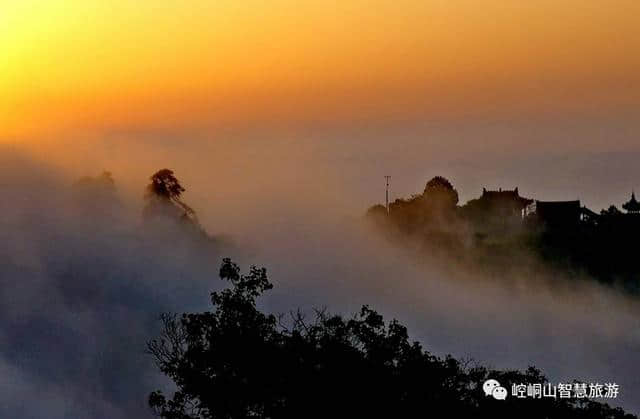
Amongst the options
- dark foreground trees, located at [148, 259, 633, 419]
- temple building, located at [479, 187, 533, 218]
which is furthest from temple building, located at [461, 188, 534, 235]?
dark foreground trees, located at [148, 259, 633, 419]

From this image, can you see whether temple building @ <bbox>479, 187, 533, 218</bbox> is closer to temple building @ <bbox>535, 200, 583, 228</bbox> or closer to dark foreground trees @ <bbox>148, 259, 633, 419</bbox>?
temple building @ <bbox>535, 200, 583, 228</bbox>

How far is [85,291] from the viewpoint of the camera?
6663 inches

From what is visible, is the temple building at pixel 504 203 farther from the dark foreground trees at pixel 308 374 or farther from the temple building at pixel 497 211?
the dark foreground trees at pixel 308 374

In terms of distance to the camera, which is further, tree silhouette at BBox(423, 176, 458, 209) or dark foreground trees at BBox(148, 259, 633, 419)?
tree silhouette at BBox(423, 176, 458, 209)

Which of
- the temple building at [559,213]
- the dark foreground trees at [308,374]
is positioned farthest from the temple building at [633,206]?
the dark foreground trees at [308,374]

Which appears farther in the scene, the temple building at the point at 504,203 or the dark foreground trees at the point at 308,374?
the temple building at the point at 504,203

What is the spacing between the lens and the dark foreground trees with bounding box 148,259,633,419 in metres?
34.3

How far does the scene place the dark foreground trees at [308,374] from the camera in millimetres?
34344

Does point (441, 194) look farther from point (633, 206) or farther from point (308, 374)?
point (308, 374)

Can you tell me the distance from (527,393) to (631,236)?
326ft

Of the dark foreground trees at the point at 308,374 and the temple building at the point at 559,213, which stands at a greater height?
the temple building at the point at 559,213

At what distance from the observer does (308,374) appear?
3469cm

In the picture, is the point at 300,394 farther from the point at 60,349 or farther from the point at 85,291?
the point at 85,291

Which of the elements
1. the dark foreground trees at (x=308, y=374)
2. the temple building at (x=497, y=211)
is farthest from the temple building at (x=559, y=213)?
the dark foreground trees at (x=308, y=374)
